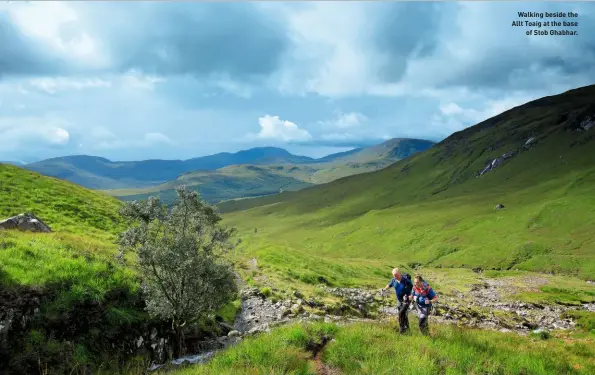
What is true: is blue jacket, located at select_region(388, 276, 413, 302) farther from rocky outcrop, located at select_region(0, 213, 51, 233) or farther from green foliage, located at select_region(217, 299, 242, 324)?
rocky outcrop, located at select_region(0, 213, 51, 233)

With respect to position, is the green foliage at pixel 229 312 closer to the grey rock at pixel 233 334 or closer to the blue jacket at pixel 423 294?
the grey rock at pixel 233 334

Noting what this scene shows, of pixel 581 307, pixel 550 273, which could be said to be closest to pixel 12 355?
pixel 581 307

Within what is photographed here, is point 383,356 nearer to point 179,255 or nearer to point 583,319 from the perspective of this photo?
point 179,255

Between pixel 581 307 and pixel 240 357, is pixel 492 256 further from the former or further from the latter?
pixel 240 357

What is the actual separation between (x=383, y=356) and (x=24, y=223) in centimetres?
3259

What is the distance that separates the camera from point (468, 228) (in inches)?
6344

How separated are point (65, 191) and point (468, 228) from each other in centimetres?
14572

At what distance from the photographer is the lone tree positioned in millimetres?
20531

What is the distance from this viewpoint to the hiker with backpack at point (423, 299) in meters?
18.1

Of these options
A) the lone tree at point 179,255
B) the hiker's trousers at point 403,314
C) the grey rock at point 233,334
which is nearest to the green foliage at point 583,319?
the hiker's trousers at point 403,314

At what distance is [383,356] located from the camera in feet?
45.7

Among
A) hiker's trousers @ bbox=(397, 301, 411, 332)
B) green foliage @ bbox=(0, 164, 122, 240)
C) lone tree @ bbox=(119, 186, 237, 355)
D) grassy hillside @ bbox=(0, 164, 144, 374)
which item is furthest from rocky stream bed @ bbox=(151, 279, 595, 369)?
green foliage @ bbox=(0, 164, 122, 240)

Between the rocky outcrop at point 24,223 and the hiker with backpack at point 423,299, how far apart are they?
3104 cm

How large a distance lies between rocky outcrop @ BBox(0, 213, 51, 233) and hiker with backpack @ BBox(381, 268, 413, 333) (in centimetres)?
3005
